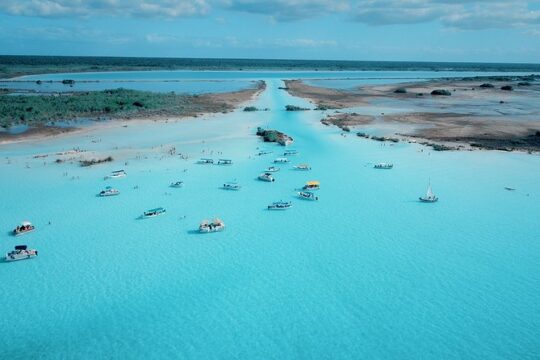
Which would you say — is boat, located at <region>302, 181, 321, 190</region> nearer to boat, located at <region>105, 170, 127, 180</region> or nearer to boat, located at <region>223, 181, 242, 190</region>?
boat, located at <region>223, 181, 242, 190</region>

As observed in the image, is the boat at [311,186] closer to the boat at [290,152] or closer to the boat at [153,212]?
the boat at [153,212]

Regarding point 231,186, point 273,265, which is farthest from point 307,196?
point 273,265

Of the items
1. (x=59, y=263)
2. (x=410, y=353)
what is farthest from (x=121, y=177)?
(x=410, y=353)

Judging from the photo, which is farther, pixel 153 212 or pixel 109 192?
pixel 109 192

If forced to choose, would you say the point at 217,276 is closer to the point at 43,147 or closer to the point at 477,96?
the point at 43,147

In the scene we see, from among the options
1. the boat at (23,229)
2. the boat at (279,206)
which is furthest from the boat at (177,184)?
the boat at (23,229)

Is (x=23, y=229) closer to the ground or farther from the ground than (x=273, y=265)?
farther from the ground

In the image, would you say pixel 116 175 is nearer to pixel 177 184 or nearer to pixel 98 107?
pixel 177 184
